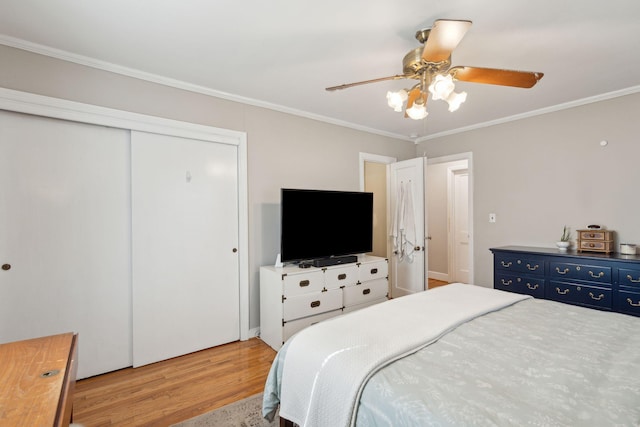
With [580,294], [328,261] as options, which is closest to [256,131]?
[328,261]

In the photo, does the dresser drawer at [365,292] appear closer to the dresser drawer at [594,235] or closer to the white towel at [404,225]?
the white towel at [404,225]

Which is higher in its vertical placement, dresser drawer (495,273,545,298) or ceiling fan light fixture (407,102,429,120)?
ceiling fan light fixture (407,102,429,120)

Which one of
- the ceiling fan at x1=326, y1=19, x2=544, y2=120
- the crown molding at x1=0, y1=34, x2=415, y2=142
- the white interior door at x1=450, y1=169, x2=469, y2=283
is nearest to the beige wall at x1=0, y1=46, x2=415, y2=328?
the crown molding at x1=0, y1=34, x2=415, y2=142

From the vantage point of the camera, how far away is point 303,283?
2.94 metres

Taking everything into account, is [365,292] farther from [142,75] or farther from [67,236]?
[142,75]

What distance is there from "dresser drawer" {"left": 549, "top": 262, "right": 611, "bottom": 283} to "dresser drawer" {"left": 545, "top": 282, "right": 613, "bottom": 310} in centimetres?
7

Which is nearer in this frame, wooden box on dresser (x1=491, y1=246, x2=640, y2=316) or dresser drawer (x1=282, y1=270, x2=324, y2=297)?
wooden box on dresser (x1=491, y1=246, x2=640, y2=316)

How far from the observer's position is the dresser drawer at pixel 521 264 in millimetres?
3113

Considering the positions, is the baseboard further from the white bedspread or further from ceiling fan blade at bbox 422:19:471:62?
ceiling fan blade at bbox 422:19:471:62

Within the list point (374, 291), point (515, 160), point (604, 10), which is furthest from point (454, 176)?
point (604, 10)

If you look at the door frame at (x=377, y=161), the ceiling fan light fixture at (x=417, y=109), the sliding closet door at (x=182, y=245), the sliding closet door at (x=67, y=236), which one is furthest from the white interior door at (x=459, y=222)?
the sliding closet door at (x=67, y=236)

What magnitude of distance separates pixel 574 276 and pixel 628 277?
1.20 feet

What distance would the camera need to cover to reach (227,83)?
2732 mm

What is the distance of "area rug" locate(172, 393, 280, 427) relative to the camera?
1.85 meters
